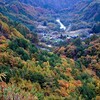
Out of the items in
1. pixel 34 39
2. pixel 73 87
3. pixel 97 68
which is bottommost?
pixel 73 87

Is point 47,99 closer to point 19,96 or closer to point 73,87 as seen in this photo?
point 73,87

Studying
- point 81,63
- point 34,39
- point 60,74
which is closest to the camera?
point 60,74

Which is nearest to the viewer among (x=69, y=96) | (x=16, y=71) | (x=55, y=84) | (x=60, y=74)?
(x=69, y=96)

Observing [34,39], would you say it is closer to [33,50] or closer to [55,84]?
[33,50]

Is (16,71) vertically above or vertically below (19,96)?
above

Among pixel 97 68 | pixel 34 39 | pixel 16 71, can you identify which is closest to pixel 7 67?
pixel 16 71

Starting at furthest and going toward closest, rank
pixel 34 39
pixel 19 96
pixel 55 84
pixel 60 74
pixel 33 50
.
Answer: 1. pixel 34 39
2. pixel 33 50
3. pixel 60 74
4. pixel 55 84
5. pixel 19 96

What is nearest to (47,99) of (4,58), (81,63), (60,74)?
(4,58)

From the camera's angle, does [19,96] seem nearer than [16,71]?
Yes

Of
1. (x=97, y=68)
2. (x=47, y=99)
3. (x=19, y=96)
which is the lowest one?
(x=19, y=96)
